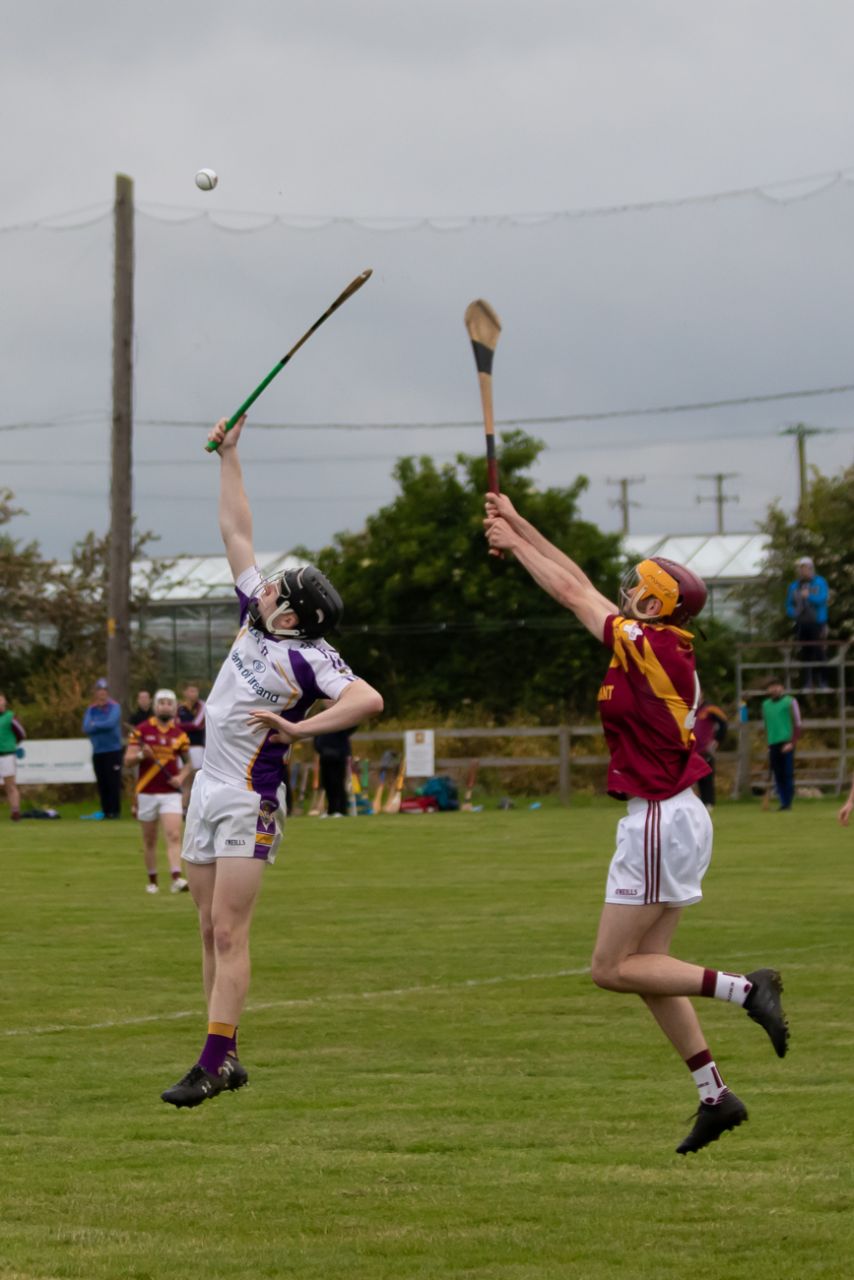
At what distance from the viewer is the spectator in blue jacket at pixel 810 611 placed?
38375 millimetres

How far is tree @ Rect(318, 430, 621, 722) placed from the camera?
139ft

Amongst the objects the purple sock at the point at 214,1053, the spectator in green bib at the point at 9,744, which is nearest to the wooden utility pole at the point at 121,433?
the spectator in green bib at the point at 9,744

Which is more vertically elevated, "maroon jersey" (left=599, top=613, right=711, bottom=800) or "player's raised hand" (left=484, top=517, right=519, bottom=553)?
"player's raised hand" (left=484, top=517, right=519, bottom=553)

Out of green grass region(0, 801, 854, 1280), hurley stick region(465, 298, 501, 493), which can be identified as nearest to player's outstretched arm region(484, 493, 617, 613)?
hurley stick region(465, 298, 501, 493)

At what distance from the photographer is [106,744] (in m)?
33.0

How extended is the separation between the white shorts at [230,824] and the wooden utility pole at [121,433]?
27374 millimetres

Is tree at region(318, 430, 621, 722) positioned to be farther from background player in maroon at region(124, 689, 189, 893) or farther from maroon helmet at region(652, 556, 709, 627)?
maroon helmet at region(652, 556, 709, 627)

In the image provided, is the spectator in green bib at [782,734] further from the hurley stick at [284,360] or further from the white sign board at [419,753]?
the hurley stick at [284,360]

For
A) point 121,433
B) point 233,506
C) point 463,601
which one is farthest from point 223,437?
point 463,601

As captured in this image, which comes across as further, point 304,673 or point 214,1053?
point 304,673

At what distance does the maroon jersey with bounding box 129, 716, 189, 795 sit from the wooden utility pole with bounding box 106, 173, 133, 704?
16.0 metres

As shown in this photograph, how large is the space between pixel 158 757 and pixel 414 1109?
36.4 ft

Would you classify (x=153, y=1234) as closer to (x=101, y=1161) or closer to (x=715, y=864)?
(x=101, y=1161)

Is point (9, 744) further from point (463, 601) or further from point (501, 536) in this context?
point (501, 536)
